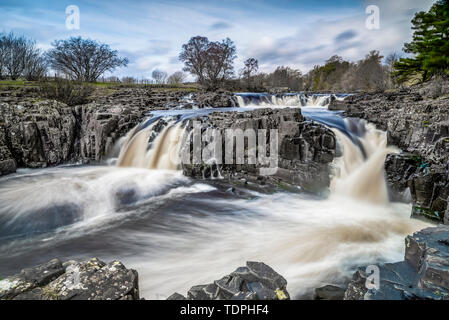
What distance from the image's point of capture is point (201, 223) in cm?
525

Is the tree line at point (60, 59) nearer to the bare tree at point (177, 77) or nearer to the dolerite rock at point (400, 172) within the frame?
the bare tree at point (177, 77)

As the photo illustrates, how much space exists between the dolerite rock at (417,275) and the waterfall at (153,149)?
7.05 metres

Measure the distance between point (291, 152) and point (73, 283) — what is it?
6.18 meters

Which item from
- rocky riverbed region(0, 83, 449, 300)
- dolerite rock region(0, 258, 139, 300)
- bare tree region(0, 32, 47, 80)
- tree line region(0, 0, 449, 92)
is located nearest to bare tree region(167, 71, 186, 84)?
tree line region(0, 0, 449, 92)

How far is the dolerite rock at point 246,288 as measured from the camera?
213 centimetres

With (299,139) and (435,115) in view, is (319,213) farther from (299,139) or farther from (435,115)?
(435,115)

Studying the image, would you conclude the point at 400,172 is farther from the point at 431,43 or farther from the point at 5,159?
the point at 431,43

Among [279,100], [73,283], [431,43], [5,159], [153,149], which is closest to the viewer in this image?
[73,283]

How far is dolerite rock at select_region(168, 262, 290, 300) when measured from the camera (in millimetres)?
2133

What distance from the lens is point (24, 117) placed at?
914 cm

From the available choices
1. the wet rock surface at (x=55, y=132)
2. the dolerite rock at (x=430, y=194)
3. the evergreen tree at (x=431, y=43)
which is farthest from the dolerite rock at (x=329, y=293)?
the evergreen tree at (x=431, y=43)

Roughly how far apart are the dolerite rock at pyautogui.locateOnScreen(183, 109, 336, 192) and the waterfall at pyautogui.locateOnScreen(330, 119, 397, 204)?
0.41 m

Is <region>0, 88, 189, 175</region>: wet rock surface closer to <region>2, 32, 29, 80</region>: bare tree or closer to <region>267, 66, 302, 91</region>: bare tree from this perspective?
<region>2, 32, 29, 80</region>: bare tree

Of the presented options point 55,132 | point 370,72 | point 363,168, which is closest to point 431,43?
point 363,168
